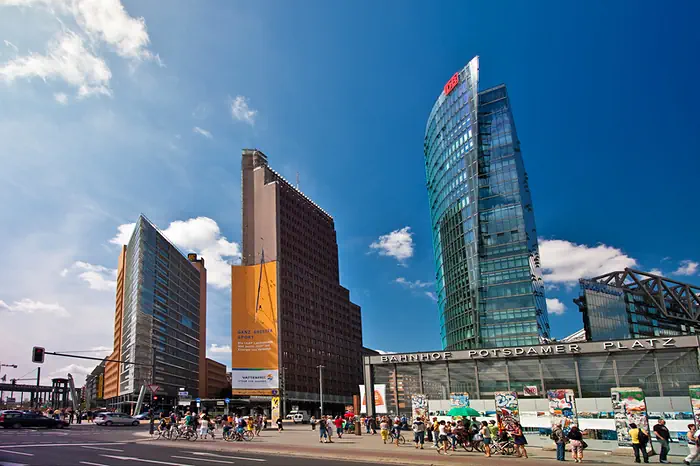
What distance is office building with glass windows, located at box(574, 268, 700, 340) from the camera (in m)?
86.8

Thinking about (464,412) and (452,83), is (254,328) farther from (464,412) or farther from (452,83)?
(464,412)

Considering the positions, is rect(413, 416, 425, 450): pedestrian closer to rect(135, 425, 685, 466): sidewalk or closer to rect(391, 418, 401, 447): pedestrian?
rect(135, 425, 685, 466): sidewalk

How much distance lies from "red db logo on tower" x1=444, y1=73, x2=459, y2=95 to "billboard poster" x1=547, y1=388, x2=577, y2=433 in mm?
92836

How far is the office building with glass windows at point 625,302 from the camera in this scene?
285 feet

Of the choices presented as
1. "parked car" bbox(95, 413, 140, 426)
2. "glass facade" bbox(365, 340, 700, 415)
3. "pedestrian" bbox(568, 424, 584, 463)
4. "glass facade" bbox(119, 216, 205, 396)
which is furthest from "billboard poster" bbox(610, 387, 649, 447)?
"glass facade" bbox(119, 216, 205, 396)

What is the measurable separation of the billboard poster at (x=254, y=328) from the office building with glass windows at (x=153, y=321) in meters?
18.4

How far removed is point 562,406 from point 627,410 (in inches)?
140

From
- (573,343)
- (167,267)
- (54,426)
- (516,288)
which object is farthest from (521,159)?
(167,267)

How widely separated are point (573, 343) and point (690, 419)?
1289 cm

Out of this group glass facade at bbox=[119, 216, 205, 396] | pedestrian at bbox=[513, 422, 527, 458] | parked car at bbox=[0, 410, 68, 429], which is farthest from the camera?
glass facade at bbox=[119, 216, 205, 396]

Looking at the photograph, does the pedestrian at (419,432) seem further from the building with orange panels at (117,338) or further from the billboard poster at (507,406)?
the building with orange panels at (117,338)

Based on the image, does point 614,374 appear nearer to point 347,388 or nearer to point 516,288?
point 516,288

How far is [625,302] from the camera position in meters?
91.6

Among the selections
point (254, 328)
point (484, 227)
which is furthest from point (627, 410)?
point (254, 328)
